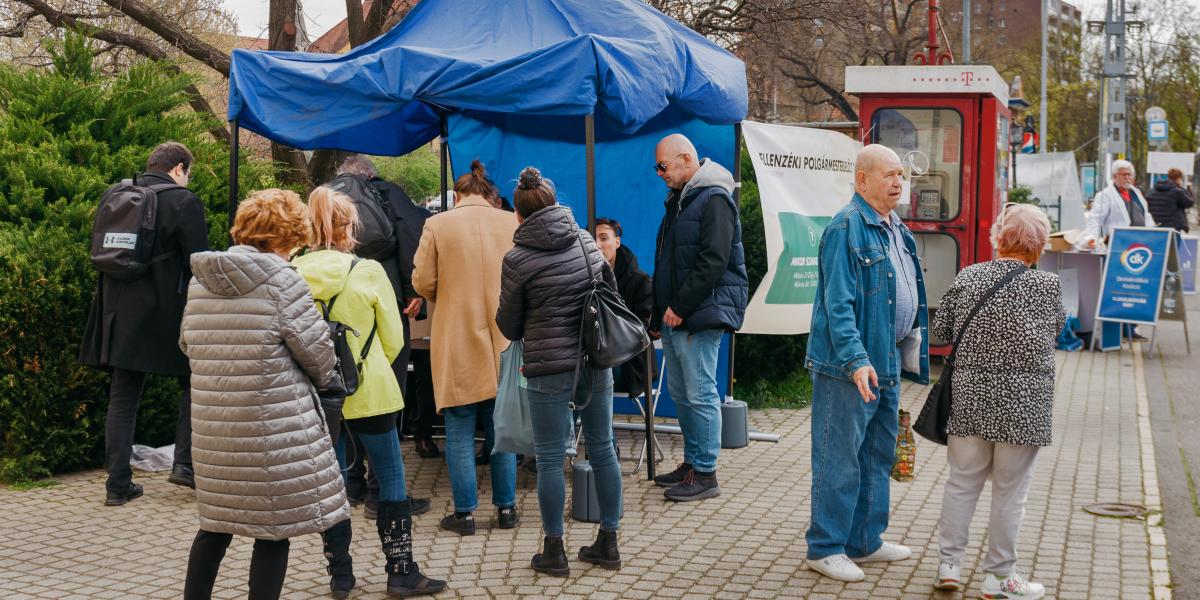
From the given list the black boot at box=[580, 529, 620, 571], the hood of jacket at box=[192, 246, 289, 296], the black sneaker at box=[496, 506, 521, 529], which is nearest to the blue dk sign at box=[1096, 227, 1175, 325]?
the black sneaker at box=[496, 506, 521, 529]

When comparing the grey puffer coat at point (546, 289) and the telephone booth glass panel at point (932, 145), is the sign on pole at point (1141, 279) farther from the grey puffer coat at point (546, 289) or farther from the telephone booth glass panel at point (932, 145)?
the grey puffer coat at point (546, 289)

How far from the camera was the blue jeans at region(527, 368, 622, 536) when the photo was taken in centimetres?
502

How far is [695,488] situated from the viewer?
655 centimetres

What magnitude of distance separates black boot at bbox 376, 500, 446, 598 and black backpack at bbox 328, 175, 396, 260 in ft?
6.57

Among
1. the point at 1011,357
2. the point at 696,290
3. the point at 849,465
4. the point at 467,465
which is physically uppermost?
the point at 696,290

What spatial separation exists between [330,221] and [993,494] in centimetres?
277

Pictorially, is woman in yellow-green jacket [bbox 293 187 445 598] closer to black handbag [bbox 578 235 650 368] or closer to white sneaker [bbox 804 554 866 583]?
black handbag [bbox 578 235 650 368]

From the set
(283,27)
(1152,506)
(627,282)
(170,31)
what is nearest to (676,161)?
(627,282)

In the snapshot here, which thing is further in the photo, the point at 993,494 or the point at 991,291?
the point at 993,494

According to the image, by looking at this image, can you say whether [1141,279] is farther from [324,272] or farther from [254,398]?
[254,398]

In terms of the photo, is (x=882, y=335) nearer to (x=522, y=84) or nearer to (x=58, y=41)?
(x=522, y=84)

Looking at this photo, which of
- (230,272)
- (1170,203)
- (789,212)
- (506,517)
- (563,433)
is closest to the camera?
(230,272)

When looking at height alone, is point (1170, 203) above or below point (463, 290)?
above

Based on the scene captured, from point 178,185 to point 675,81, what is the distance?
2653mm
